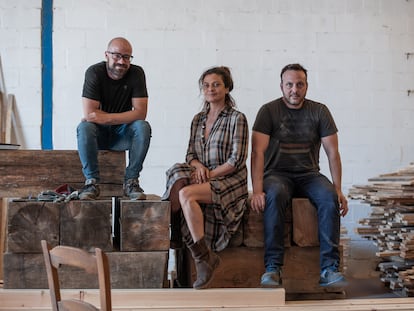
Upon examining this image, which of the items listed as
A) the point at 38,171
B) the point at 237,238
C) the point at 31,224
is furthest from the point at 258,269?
the point at 38,171

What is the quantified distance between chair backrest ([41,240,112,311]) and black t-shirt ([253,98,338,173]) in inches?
76.7

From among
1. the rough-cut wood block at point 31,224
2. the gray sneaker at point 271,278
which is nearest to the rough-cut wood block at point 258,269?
the gray sneaker at point 271,278

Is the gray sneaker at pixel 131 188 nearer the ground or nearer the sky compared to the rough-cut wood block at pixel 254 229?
nearer the sky

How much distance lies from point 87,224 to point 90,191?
0.80 ft

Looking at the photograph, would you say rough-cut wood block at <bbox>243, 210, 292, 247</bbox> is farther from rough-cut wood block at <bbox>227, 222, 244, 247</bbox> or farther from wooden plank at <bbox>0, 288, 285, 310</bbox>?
wooden plank at <bbox>0, 288, 285, 310</bbox>

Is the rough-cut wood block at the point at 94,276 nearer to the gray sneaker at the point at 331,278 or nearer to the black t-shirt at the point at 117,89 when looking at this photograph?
the gray sneaker at the point at 331,278

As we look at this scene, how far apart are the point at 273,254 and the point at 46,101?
9.59 ft

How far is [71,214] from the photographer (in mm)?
3166

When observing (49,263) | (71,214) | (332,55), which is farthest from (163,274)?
(332,55)

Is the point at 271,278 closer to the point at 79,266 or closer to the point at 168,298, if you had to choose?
the point at 168,298

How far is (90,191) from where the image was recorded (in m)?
3.34

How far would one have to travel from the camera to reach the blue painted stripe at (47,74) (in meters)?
5.16

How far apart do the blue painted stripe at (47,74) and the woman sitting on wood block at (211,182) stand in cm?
210

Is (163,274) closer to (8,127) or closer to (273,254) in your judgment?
(273,254)
